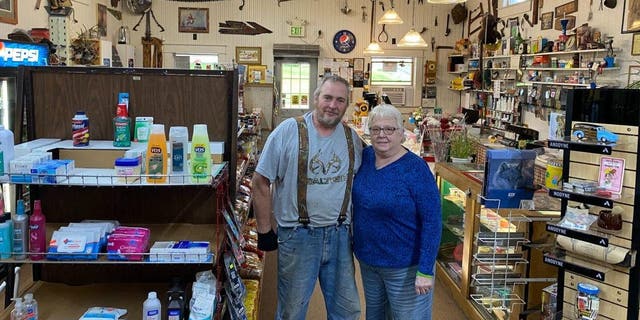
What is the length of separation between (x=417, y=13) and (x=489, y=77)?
101 inches

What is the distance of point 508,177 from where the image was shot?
3.08 metres

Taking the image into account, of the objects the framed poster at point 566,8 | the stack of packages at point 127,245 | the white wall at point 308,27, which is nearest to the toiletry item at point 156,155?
the stack of packages at point 127,245

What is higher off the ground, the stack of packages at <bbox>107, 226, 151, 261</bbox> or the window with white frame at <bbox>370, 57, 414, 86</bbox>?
the window with white frame at <bbox>370, 57, 414, 86</bbox>

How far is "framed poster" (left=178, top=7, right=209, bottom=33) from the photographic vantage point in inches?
442

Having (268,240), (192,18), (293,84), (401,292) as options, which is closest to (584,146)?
(401,292)

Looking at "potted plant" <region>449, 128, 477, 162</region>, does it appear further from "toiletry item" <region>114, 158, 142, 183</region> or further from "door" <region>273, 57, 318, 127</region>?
"door" <region>273, 57, 318, 127</region>

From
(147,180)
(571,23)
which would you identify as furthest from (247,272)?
(571,23)

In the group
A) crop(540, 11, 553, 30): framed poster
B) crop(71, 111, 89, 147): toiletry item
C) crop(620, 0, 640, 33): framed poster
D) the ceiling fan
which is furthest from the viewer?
the ceiling fan

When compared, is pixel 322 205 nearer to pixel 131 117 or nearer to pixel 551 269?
pixel 131 117

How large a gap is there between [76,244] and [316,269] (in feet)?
3.96

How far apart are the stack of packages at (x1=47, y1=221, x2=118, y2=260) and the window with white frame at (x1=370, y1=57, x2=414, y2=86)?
9992 mm

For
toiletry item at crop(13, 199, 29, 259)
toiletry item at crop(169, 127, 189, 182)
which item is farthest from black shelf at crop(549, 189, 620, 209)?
toiletry item at crop(13, 199, 29, 259)

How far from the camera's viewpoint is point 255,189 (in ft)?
9.41

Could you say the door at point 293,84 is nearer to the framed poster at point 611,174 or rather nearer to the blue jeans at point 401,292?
the blue jeans at point 401,292
